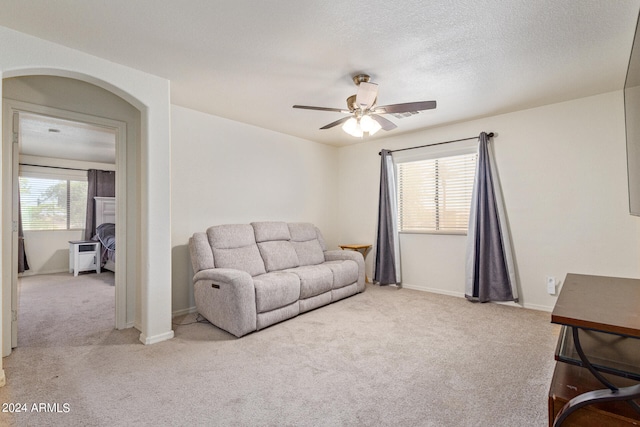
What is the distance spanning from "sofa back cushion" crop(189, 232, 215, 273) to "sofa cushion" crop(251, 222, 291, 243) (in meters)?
0.74

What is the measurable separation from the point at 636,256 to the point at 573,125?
145 cm

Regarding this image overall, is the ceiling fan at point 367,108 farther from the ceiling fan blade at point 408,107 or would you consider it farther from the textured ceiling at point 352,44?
the textured ceiling at point 352,44

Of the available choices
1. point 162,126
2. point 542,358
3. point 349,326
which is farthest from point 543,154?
point 162,126

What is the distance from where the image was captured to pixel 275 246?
4043 mm

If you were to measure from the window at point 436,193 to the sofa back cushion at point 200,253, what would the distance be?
9.33 ft

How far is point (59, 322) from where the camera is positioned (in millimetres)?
3264

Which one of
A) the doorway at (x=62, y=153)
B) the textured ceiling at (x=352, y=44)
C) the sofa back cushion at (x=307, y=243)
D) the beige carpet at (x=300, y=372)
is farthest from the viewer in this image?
the sofa back cushion at (x=307, y=243)

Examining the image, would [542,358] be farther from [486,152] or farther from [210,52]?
[210,52]

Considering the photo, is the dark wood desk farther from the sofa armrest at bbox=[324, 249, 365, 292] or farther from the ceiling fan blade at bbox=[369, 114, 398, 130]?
the sofa armrest at bbox=[324, 249, 365, 292]

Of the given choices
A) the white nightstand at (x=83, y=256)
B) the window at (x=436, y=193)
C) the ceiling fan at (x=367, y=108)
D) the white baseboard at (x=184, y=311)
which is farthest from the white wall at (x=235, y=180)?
the white nightstand at (x=83, y=256)

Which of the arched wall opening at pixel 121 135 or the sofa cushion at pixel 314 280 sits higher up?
the arched wall opening at pixel 121 135

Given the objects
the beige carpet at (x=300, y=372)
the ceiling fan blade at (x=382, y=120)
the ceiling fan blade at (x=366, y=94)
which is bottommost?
the beige carpet at (x=300, y=372)

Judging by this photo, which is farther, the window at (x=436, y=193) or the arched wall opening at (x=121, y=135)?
the window at (x=436, y=193)

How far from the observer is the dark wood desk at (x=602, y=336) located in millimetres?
976
